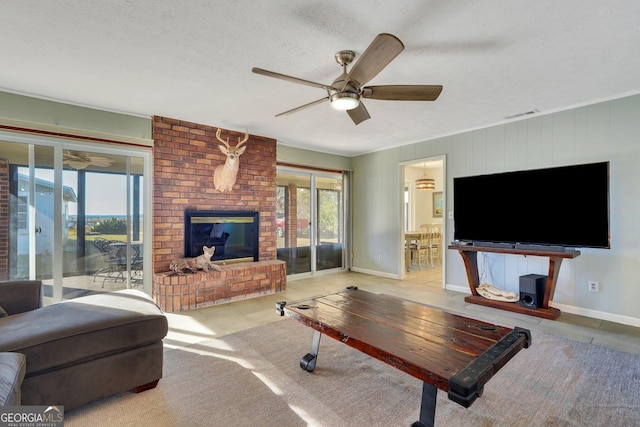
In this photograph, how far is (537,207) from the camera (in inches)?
139

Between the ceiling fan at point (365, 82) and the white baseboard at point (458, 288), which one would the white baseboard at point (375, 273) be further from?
the ceiling fan at point (365, 82)

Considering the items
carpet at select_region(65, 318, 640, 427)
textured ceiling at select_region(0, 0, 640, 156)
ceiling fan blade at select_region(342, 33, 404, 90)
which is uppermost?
textured ceiling at select_region(0, 0, 640, 156)

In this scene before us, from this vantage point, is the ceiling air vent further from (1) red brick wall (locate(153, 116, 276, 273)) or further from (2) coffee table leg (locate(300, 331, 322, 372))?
(2) coffee table leg (locate(300, 331, 322, 372))

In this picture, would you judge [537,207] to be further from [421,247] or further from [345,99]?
[421,247]

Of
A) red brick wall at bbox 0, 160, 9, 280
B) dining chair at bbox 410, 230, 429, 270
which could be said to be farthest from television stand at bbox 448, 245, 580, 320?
red brick wall at bbox 0, 160, 9, 280

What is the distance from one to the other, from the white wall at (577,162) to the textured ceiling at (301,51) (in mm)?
276

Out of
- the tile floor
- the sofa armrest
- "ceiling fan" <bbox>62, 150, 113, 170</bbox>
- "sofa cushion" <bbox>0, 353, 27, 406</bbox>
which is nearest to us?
"sofa cushion" <bbox>0, 353, 27, 406</bbox>

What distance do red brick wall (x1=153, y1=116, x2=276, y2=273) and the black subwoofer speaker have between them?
346cm

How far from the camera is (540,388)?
79.4 inches

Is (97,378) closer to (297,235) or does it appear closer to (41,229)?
(41,229)

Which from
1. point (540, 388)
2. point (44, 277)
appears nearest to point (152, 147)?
point (44, 277)

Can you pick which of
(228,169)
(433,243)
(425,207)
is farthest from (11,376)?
(425,207)

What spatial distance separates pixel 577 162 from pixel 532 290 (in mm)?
1560

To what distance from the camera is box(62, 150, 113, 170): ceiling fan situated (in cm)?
343
